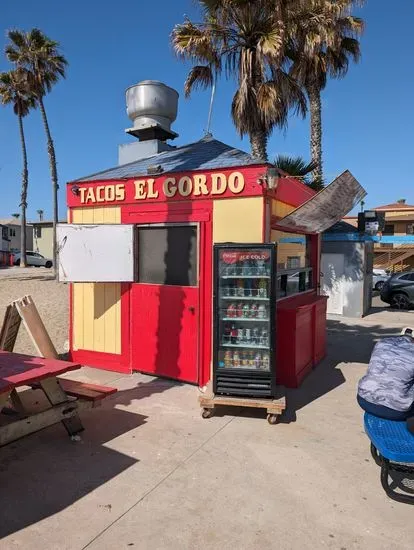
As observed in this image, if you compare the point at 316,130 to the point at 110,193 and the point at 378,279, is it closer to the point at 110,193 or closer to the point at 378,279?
the point at 378,279

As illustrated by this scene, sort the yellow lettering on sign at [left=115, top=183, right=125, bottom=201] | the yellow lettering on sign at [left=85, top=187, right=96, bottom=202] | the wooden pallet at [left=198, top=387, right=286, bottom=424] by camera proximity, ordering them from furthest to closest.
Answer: the yellow lettering on sign at [left=85, top=187, right=96, bottom=202]
the yellow lettering on sign at [left=115, top=183, right=125, bottom=201]
the wooden pallet at [left=198, top=387, right=286, bottom=424]

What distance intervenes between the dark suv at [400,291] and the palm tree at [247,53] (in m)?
8.43

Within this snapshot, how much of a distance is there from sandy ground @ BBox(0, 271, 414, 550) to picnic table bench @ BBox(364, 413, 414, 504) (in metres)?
0.12

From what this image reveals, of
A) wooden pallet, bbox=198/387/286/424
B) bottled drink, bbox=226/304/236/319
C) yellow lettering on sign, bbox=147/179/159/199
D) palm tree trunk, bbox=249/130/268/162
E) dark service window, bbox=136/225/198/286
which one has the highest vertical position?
palm tree trunk, bbox=249/130/268/162

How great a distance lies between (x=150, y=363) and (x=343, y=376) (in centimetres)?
312

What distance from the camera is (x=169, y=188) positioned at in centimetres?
641

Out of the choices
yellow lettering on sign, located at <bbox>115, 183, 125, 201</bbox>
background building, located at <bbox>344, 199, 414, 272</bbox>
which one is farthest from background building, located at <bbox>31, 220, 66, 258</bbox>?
yellow lettering on sign, located at <bbox>115, 183, 125, 201</bbox>

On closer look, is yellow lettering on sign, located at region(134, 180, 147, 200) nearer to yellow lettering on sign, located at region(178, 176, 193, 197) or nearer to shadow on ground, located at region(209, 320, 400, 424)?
yellow lettering on sign, located at region(178, 176, 193, 197)

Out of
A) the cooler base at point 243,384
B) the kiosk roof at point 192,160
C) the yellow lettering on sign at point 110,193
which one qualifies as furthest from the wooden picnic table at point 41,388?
the kiosk roof at point 192,160

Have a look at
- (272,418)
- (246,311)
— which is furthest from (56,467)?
(246,311)

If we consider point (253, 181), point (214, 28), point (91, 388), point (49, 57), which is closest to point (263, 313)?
point (253, 181)

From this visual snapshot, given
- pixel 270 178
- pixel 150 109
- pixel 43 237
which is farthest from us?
pixel 43 237

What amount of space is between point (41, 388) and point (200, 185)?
338cm

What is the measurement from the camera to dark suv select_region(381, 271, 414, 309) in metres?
16.1
